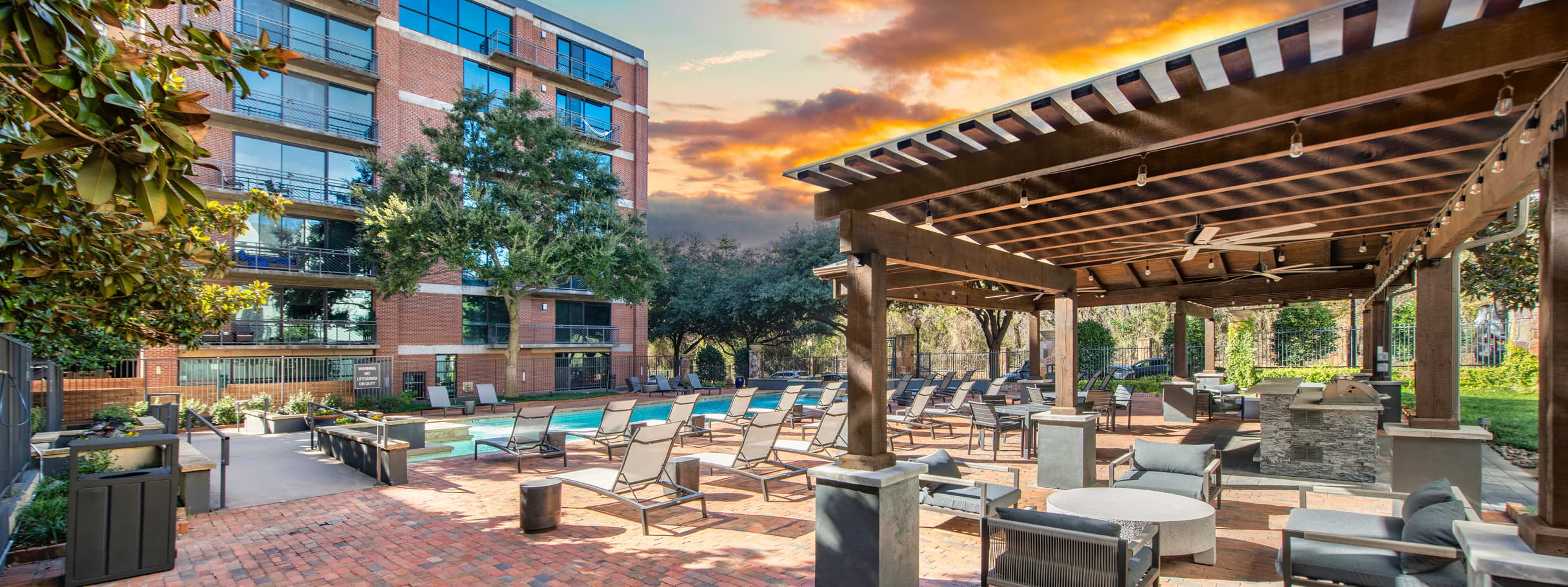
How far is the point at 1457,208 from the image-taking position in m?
5.50

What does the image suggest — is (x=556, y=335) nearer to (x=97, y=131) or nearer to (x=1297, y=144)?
(x=1297, y=144)

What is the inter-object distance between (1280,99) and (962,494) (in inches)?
150

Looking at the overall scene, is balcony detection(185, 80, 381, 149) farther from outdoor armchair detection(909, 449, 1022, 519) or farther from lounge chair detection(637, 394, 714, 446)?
outdoor armchair detection(909, 449, 1022, 519)

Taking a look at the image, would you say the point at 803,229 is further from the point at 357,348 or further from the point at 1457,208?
the point at 1457,208

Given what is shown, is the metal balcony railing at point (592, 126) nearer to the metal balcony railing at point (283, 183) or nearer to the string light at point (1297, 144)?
the metal balcony railing at point (283, 183)

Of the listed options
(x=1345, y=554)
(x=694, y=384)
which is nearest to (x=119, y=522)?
(x=1345, y=554)

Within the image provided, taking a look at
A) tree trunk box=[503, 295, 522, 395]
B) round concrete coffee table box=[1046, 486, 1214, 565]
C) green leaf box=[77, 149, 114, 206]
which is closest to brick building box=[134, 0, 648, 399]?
tree trunk box=[503, 295, 522, 395]

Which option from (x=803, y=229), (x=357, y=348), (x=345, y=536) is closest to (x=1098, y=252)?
(x=345, y=536)

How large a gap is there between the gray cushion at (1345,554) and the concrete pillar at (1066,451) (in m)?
2.62

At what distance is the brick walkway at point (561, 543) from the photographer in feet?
15.8

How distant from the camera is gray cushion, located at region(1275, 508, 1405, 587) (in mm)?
3705

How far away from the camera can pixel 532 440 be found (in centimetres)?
980

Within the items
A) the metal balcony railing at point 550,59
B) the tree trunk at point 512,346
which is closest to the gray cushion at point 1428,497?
the tree trunk at point 512,346

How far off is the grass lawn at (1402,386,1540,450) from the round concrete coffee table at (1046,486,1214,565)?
590 centimetres
